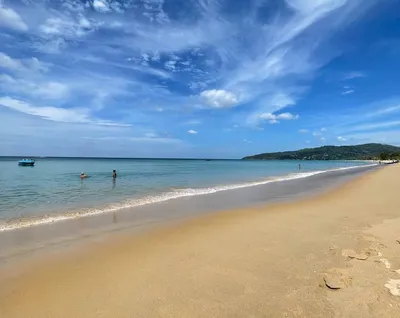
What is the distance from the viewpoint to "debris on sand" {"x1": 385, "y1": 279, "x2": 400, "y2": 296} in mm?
4004

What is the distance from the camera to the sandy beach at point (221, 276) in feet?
12.7

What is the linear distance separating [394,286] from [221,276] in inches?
111

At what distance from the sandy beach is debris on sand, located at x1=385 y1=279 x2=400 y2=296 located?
2cm

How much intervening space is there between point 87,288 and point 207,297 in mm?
2116

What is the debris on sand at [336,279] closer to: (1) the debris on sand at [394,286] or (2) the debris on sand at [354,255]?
(1) the debris on sand at [394,286]

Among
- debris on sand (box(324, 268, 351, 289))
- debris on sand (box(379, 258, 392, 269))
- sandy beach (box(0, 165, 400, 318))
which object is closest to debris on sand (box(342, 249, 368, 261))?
sandy beach (box(0, 165, 400, 318))

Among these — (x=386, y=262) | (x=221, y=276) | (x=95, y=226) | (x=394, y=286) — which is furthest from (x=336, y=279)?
(x=95, y=226)

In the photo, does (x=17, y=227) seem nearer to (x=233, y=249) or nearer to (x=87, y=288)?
(x=87, y=288)

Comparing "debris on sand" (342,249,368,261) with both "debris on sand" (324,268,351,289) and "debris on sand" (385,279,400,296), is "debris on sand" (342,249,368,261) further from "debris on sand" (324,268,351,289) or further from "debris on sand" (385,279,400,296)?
"debris on sand" (385,279,400,296)

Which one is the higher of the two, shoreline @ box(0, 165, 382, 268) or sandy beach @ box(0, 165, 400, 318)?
sandy beach @ box(0, 165, 400, 318)

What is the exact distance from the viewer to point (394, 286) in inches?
165

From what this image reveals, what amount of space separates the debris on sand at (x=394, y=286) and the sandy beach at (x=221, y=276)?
16 mm

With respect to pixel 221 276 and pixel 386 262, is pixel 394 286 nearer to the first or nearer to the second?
pixel 386 262

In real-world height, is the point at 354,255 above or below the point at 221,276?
above
